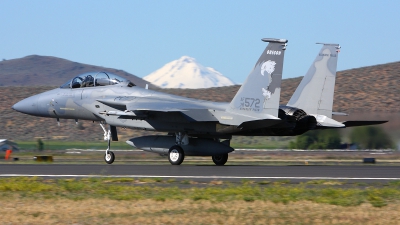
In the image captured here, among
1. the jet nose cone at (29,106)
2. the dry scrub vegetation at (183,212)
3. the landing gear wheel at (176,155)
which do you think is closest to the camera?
the dry scrub vegetation at (183,212)

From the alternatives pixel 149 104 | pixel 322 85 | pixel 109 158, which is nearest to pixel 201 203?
pixel 149 104

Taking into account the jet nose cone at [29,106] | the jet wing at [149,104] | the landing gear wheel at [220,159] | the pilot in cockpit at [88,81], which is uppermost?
the pilot in cockpit at [88,81]

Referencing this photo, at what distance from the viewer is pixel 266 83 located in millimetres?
19844

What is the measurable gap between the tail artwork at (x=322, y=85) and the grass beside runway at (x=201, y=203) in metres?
9.14

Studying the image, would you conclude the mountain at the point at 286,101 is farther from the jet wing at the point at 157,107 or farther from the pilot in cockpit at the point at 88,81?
the jet wing at the point at 157,107

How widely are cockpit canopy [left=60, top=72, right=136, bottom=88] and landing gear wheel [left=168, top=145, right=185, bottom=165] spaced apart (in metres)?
3.28

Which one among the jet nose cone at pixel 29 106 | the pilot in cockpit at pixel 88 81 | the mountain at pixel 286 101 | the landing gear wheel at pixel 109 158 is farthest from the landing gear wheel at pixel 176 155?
the mountain at pixel 286 101

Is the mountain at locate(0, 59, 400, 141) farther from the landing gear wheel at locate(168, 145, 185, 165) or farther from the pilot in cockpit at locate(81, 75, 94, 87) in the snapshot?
the landing gear wheel at locate(168, 145, 185, 165)

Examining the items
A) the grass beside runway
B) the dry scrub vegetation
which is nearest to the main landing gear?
the grass beside runway

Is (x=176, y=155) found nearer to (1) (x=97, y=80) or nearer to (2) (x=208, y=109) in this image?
(2) (x=208, y=109)

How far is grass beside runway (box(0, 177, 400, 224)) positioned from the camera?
345 inches

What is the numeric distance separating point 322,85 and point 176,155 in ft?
19.5

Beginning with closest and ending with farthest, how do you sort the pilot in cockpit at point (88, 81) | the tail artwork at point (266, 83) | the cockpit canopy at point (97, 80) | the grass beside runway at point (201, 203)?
the grass beside runway at point (201, 203) → the tail artwork at point (266, 83) → the cockpit canopy at point (97, 80) → the pilot in cockpit at point (88, 81)

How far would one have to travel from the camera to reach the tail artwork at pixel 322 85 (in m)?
22.4
